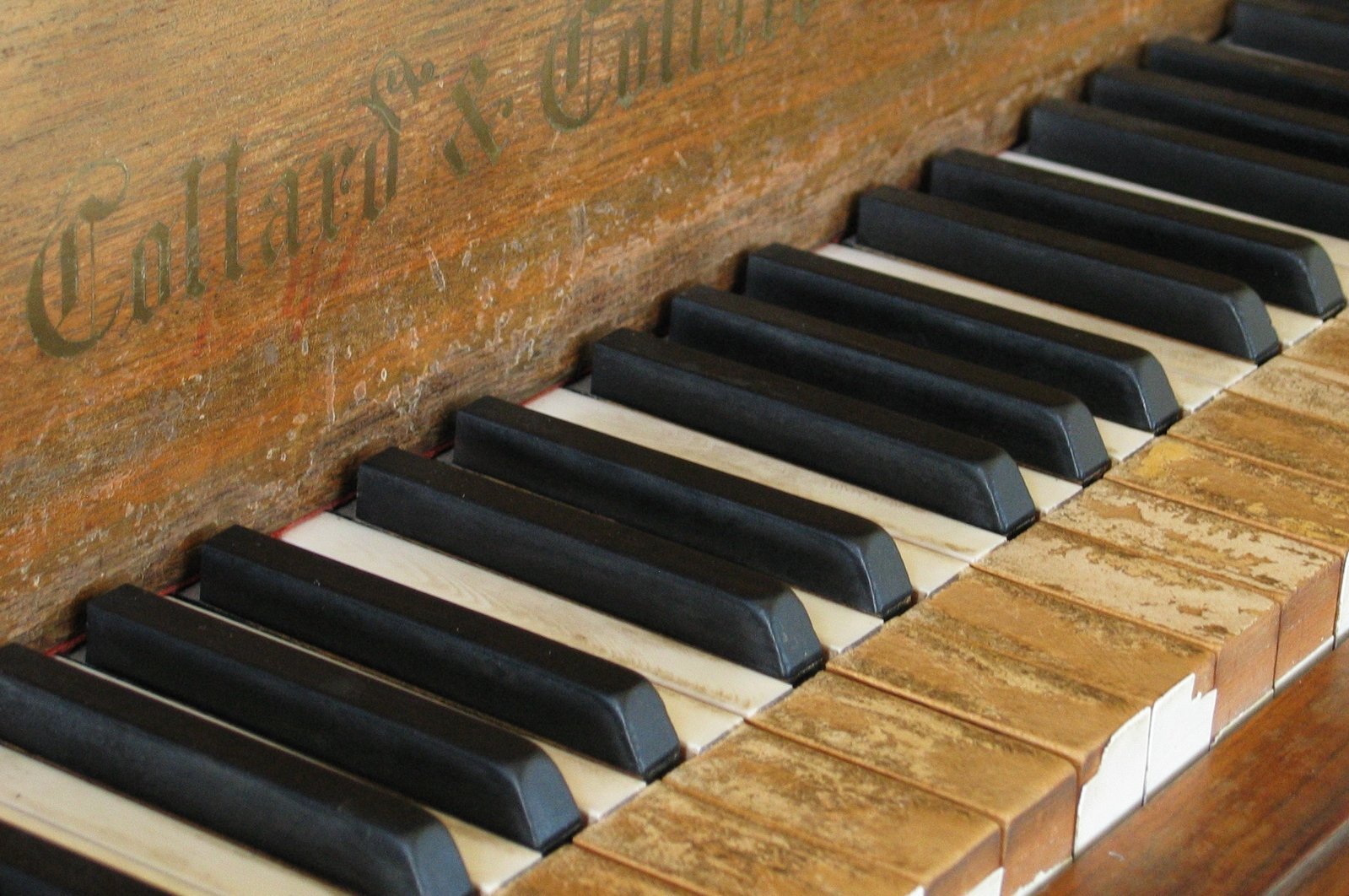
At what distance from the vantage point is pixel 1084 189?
9.55 ft

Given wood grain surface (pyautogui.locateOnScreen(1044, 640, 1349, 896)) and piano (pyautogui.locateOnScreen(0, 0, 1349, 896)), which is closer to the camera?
piano (pyautogui.locateOnScreen(0, 0, 1349, 896))

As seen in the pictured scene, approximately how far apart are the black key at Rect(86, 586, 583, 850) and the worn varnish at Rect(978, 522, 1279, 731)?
615 mm

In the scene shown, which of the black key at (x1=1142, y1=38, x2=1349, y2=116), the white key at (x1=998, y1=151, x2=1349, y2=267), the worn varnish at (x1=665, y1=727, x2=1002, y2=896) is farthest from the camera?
the black key at (x1=1142, y1=38, x2=1349, y2=116)

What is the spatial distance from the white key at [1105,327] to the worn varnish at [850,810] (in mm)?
882

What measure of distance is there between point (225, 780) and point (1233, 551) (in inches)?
41.7

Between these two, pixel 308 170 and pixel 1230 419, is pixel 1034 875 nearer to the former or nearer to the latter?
pixel 1230 419

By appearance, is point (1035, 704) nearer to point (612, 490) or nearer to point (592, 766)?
point (592, 766)

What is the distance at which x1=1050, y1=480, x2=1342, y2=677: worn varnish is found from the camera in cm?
209

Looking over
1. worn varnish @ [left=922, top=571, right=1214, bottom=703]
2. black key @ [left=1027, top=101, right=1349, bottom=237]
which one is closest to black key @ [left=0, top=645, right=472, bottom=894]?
worn varnish @ [left=922, top=571, right=1214, bottom=703]

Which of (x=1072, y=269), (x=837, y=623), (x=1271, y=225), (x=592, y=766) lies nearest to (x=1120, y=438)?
(x=1072, y=269)

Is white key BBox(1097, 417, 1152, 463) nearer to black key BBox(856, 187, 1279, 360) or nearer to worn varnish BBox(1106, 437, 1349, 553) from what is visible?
worn varnish BBox(1106, 437, 1349, 553)

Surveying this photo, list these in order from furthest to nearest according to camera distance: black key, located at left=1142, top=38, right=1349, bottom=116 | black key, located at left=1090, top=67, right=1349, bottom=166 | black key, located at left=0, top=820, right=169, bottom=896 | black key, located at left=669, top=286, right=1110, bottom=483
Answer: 1. black key, located at left=1142, top=38, right=1349, bottom=116
2. black key, located at left=1090, top=67, right=1349, bottom=166
3. black key, located at left=669, top=286, right=1110, bottom=483
4. black key, located at left=0, top=820, right=169, bottom=896

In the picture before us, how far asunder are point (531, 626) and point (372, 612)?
0.16 metres

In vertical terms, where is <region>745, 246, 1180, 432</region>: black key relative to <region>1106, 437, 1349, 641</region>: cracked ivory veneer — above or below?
above
